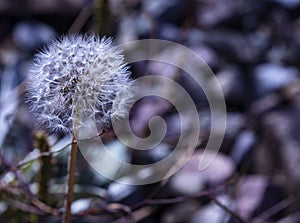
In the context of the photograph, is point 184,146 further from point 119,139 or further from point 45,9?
point 45,9

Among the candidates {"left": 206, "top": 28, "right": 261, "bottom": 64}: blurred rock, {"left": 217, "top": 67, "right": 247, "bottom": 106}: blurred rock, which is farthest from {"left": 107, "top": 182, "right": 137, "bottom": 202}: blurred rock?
{"left": 206, "top": 28, "right": 261, "bottom": 64}: blurred rock

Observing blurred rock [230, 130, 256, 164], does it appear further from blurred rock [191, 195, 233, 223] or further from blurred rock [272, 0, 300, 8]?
blurred rock [272, 0, 300, 8]

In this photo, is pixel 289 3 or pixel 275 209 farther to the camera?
pixel 289 3

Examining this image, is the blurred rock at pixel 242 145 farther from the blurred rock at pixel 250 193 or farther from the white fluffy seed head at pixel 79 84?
the white fluffy seed head at pixel 79 84

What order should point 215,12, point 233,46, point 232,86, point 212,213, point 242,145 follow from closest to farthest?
point 212,213, point 242,145, point 232,86, point 233,46, point 215,12

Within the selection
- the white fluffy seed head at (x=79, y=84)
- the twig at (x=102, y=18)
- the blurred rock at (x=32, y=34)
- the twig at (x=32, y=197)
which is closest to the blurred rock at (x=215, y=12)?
the blurred rock at (x=32, y=34)

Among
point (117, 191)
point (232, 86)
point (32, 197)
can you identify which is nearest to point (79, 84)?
point (32, 197)

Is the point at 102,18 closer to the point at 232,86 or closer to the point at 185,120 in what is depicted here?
the point at 185,120
